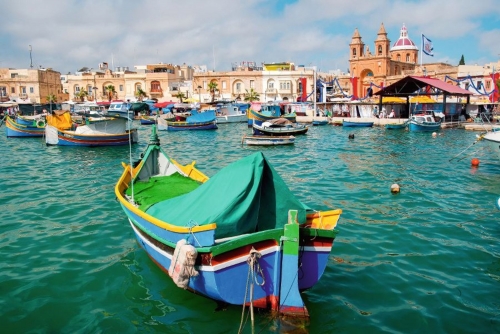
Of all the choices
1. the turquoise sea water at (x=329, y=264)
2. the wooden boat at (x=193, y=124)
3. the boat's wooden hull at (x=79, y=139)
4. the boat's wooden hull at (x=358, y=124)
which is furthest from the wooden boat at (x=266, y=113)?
the turquoise sea water at (x=329, y=264)

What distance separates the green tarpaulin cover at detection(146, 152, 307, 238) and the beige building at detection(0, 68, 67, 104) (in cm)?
7959

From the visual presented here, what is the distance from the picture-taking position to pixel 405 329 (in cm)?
681

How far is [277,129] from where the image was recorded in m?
34.8

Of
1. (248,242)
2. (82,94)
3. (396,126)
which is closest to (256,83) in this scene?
(82,94)

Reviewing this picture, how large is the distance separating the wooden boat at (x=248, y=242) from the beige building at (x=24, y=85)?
262ft

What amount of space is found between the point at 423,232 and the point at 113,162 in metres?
17.7

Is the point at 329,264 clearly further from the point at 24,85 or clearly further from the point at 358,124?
the point at 24,85

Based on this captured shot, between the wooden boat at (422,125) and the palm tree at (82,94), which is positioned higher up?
the palm tree at (82,94)

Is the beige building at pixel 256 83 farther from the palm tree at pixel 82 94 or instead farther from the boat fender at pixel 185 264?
the boat fender at pixel 185 264

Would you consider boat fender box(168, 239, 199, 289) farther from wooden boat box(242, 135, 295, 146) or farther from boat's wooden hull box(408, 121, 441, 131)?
boat's wooden hull box(408, 121, 441, 131)

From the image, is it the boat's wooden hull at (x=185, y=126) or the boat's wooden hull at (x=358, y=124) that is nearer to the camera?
the boat's wooden hull at (x=185, y=126)

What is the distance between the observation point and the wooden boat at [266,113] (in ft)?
146

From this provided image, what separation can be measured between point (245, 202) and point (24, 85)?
284 feet

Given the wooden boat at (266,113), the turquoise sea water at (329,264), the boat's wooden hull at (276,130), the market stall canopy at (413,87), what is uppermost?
the market stall canopy at (413,87)
